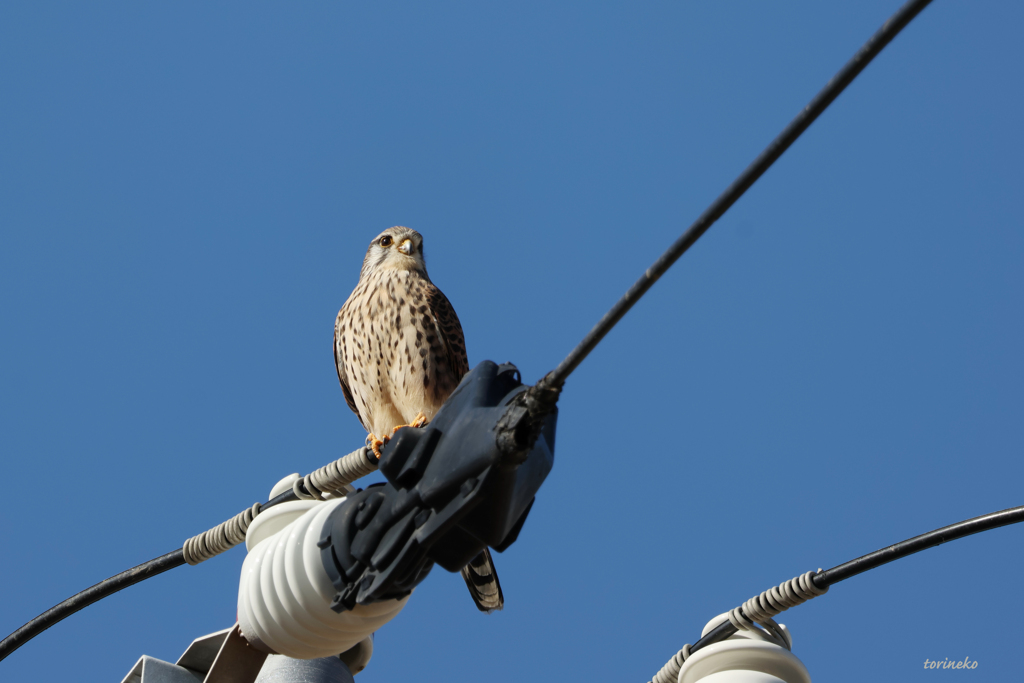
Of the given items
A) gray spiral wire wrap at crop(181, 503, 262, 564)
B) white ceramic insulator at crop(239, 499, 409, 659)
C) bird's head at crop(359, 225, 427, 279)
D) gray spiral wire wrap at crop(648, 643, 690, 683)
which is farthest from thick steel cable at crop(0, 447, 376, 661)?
bird's head at crop(359, 225, 427, 279)

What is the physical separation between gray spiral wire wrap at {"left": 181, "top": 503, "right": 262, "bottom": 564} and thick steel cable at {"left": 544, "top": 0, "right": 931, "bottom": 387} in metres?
1.37

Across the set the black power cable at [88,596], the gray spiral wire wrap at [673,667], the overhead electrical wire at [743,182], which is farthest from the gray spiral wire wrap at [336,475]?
the overhead electrical wire at [743,182]

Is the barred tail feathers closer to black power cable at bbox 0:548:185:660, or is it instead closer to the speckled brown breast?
the speckled brown breast

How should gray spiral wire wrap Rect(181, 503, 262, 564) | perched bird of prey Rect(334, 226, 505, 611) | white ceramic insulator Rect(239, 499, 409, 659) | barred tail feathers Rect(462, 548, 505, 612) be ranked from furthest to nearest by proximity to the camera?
perched bird of prey Rect(334, 226, 505, 611) < barred tail feathers Rect(462, 548, 505, 612) < gray spiral wire wrap Rect(181, 503, 262, 564) < white ceramic insulator Rect(239, 499, 409, 659)

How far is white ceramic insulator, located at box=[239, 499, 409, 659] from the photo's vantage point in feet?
6.48

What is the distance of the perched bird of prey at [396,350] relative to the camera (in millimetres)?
5223

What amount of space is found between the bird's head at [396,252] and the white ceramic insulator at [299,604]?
3.88m

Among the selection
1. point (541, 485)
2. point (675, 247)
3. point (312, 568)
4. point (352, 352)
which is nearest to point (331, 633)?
point (312, 568)

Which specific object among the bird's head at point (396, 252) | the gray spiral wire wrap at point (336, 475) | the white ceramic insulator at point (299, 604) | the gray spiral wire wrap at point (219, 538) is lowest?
the white ceramic insulator at point (299, 604)

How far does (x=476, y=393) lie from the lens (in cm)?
188

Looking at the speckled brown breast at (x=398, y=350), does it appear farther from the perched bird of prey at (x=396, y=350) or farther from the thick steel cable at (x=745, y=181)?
the thick steel cable at (x=745, y=181)

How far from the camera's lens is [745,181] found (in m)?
1.51

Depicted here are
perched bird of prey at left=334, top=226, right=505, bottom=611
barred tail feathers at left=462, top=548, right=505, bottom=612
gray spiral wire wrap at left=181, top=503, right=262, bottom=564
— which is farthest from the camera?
perched bird of prey at left=334, top=226, right=505, bottom=611

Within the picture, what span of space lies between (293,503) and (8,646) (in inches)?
58.7
